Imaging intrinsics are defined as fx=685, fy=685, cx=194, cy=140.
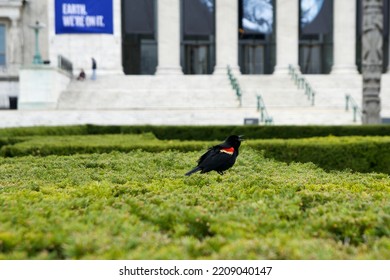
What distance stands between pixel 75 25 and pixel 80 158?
28.5 meters

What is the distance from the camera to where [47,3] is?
41719mm

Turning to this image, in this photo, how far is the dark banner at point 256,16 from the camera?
139 ft

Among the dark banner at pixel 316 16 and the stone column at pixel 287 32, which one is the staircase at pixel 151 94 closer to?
the stone column at pixel 287 32

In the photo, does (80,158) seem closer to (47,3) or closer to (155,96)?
(155,96)

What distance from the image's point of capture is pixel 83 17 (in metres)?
38.2

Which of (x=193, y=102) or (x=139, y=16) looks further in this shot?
(x=139, y=16)

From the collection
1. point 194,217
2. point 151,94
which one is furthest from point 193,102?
point 194,217

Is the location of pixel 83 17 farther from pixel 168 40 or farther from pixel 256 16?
pixel 256 16

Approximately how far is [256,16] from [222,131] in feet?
77.2

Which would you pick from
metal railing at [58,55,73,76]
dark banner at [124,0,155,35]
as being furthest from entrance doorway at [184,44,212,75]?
metal railing at [58,55,73,76]

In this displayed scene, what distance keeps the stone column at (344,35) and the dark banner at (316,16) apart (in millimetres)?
564

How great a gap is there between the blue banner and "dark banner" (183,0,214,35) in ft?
15.7
